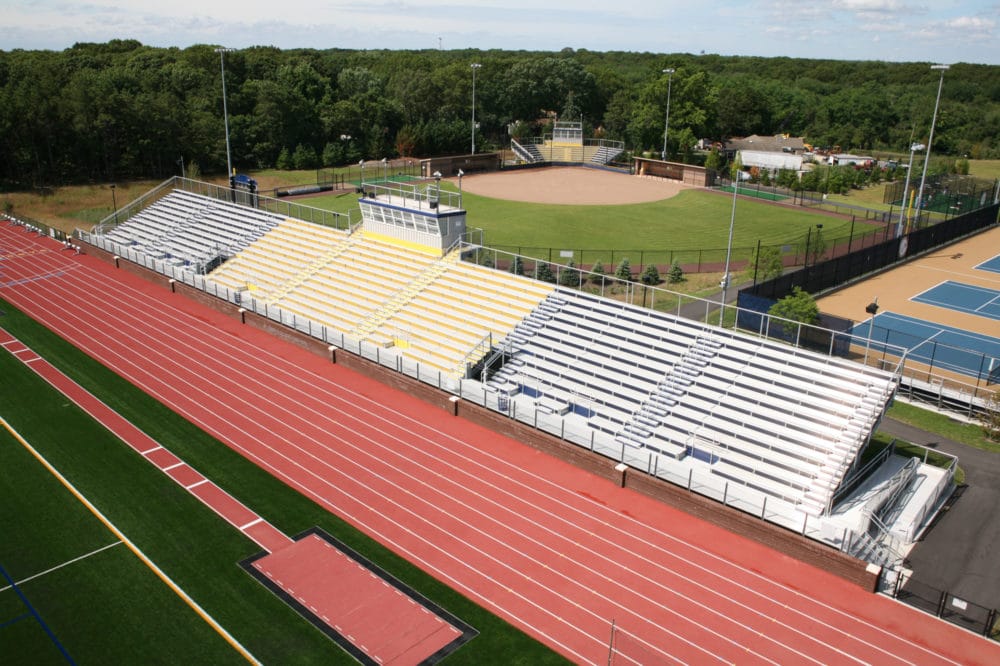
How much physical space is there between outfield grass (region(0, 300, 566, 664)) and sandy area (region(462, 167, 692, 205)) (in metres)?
43.0

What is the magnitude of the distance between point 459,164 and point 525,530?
6247cm

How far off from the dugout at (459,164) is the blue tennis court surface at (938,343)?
46.9 meters

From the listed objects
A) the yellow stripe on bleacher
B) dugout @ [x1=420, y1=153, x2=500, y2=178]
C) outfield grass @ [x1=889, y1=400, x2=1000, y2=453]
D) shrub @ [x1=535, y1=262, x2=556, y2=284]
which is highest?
dugout @ [x1=420, y1=153, x2=500, y2=178]

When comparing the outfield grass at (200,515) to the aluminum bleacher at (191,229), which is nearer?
the outfield grass at (200,515)

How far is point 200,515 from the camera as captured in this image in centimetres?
2038

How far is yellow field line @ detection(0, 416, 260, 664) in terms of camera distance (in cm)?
1589

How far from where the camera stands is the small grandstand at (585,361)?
20.8 meters

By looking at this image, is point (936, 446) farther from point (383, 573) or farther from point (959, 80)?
point (959, 80)

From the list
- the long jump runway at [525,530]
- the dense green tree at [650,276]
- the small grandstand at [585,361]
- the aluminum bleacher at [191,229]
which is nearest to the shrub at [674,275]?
the dense green tree at [650,276]

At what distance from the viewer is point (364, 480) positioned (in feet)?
73.0

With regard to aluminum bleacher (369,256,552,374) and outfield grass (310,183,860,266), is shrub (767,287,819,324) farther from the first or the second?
outfield grass (310,183,860,266)

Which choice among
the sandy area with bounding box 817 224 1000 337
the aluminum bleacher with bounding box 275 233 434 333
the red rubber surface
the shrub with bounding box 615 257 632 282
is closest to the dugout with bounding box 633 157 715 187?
the sandy area with bounding box 817 224 1000 337

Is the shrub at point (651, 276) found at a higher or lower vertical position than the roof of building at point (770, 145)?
lower

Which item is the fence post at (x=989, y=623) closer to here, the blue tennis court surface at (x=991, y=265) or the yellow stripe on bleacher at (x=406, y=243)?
the yellow stripe on bleacher at (x=406, y=243)
